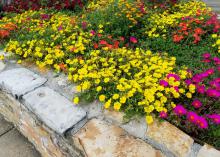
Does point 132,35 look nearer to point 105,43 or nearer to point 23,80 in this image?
point 105,43

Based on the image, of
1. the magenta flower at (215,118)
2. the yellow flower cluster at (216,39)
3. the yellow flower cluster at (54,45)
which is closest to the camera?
the magenta flower at (215,118)

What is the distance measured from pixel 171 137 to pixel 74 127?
72 cm

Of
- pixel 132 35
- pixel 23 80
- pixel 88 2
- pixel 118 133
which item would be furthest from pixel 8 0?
pixel 118 133

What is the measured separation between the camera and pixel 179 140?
6.37ft

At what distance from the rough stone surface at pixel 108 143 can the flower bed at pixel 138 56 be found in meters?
0.19

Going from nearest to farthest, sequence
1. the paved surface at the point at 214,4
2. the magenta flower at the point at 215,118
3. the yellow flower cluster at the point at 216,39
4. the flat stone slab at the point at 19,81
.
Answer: the magenta flower at the point at 215,118
the flat stone slab at the point at 19,81
the yellow flower cluster at the point at 216,39
the paved surface at the point at 214,4

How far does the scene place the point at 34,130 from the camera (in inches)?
96.7

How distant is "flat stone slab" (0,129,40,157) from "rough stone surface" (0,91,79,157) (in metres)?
0.06

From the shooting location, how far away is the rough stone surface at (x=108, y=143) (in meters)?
1.87

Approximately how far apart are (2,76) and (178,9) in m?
3.26

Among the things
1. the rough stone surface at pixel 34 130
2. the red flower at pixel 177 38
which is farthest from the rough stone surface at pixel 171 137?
the red flower at pixel 177 38

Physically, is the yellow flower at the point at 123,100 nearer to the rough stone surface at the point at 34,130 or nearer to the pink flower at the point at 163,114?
the pink flower at the point at 163,114

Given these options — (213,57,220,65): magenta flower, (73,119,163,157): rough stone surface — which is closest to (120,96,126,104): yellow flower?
(73,119,163,157): rough stone surface

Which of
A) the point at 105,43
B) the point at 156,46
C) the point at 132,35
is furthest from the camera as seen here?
the point at 132,35
